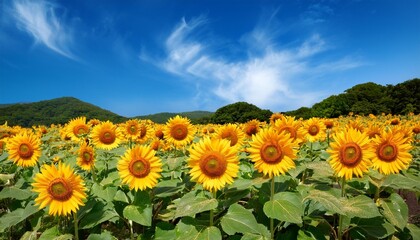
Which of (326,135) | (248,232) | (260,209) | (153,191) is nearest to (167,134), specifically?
(153,191)

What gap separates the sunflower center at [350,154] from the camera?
11.6ft

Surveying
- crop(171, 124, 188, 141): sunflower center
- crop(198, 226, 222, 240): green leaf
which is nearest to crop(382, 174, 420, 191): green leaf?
crop(198, 226, 222, 240): green leaf

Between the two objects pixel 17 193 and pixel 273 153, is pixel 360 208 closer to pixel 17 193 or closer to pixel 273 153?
pixel 273 153

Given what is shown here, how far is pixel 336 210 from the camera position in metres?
3.00

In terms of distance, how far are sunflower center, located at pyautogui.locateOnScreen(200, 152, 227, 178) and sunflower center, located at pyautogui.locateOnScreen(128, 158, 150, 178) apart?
0.71m

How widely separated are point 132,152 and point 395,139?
3145mm

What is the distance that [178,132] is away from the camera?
17.4 ft

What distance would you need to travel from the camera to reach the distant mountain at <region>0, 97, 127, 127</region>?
2087 inches

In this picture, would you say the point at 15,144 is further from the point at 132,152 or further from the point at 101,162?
the point at 132,152

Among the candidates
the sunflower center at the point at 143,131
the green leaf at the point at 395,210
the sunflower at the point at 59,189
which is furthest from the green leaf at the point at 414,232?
the sunflower center at the point at 143,131

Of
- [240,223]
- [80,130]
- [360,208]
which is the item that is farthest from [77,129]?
[360,208]

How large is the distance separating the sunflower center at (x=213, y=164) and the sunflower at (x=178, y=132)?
1897 millimetres

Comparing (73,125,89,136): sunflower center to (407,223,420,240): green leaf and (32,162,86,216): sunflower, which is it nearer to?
(32,162,86,216): sunflower

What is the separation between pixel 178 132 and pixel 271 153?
225 centimetres
